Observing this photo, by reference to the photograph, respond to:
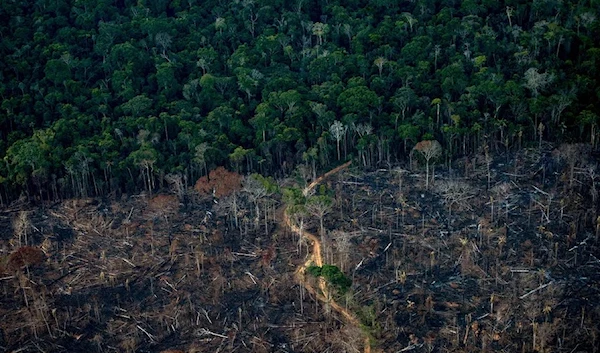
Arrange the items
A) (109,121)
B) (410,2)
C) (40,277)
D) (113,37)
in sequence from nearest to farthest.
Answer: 1. (40,277)
2. (109,121)
3. (113,37)
4. (410,2)

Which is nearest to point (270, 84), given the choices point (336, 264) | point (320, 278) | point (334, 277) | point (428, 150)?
point (428, 150)

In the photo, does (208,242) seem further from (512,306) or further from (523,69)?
(523,69)

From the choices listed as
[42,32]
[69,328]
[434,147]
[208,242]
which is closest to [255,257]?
[208,242]

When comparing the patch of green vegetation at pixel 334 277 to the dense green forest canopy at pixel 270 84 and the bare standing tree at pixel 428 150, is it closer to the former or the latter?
the bare standing tree at pixel 428 150

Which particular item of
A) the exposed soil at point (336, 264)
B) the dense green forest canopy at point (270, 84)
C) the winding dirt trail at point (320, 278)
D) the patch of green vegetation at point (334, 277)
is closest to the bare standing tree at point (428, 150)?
the exposed soil at point (336, 264)

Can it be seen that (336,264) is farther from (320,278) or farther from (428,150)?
(428,150)
